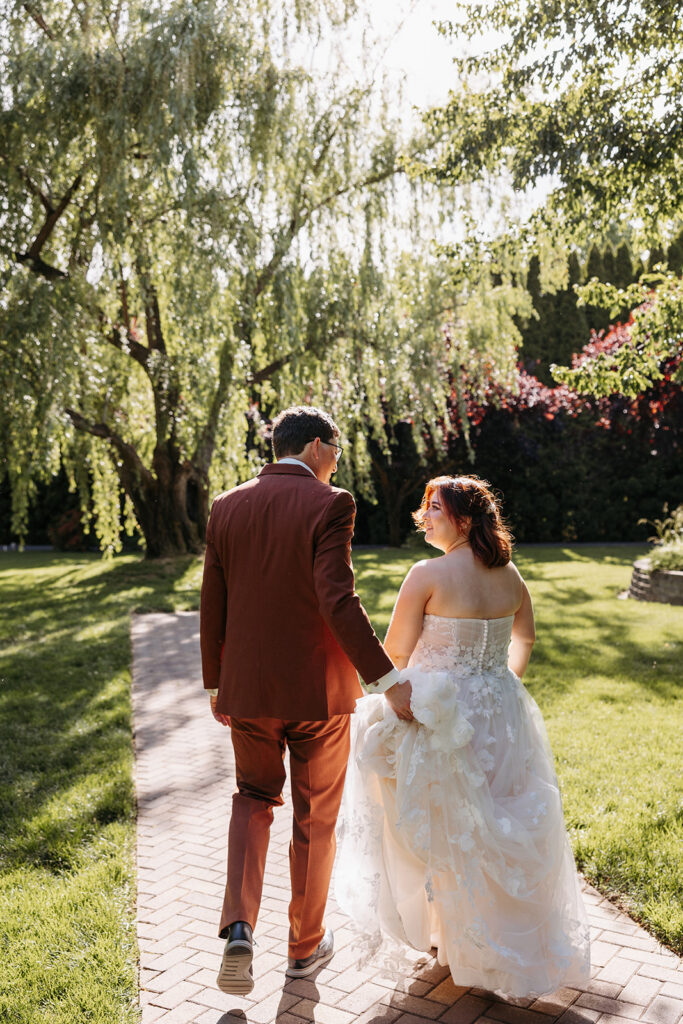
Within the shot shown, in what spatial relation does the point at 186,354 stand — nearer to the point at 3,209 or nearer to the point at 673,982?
the point at 3,209

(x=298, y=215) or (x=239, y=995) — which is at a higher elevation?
(x=298, y=215)

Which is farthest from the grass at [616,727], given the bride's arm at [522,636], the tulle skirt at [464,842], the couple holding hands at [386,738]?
the bride's arm at [522,636]

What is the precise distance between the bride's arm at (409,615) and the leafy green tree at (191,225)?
281 inches

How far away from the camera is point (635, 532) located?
17906 millimetres

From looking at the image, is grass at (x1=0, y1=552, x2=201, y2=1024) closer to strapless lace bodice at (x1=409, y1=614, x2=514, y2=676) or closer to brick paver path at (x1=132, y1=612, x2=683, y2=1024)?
brick paver path at (x1=132, y1=612, x2=683, y2=1024)

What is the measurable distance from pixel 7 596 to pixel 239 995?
10.8 metres

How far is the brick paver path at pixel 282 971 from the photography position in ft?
9.32

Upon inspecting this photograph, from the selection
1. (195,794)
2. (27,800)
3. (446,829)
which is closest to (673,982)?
(446,829)

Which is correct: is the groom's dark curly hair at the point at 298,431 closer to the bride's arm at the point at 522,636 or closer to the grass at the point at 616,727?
the bride's arm at the point at 522,636

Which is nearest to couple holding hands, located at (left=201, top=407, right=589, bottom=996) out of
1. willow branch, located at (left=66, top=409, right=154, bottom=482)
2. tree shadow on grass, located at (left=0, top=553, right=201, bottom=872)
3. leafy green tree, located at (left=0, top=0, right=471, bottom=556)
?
tree shadow on grass, located at (left=0, top=553, right=201, bottom=872)

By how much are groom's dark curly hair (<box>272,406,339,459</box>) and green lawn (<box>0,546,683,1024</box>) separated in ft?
6.14

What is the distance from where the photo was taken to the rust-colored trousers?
2994 mm

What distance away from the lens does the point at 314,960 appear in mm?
3178

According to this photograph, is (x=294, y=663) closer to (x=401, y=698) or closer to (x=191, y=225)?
(x=401, y=698)
